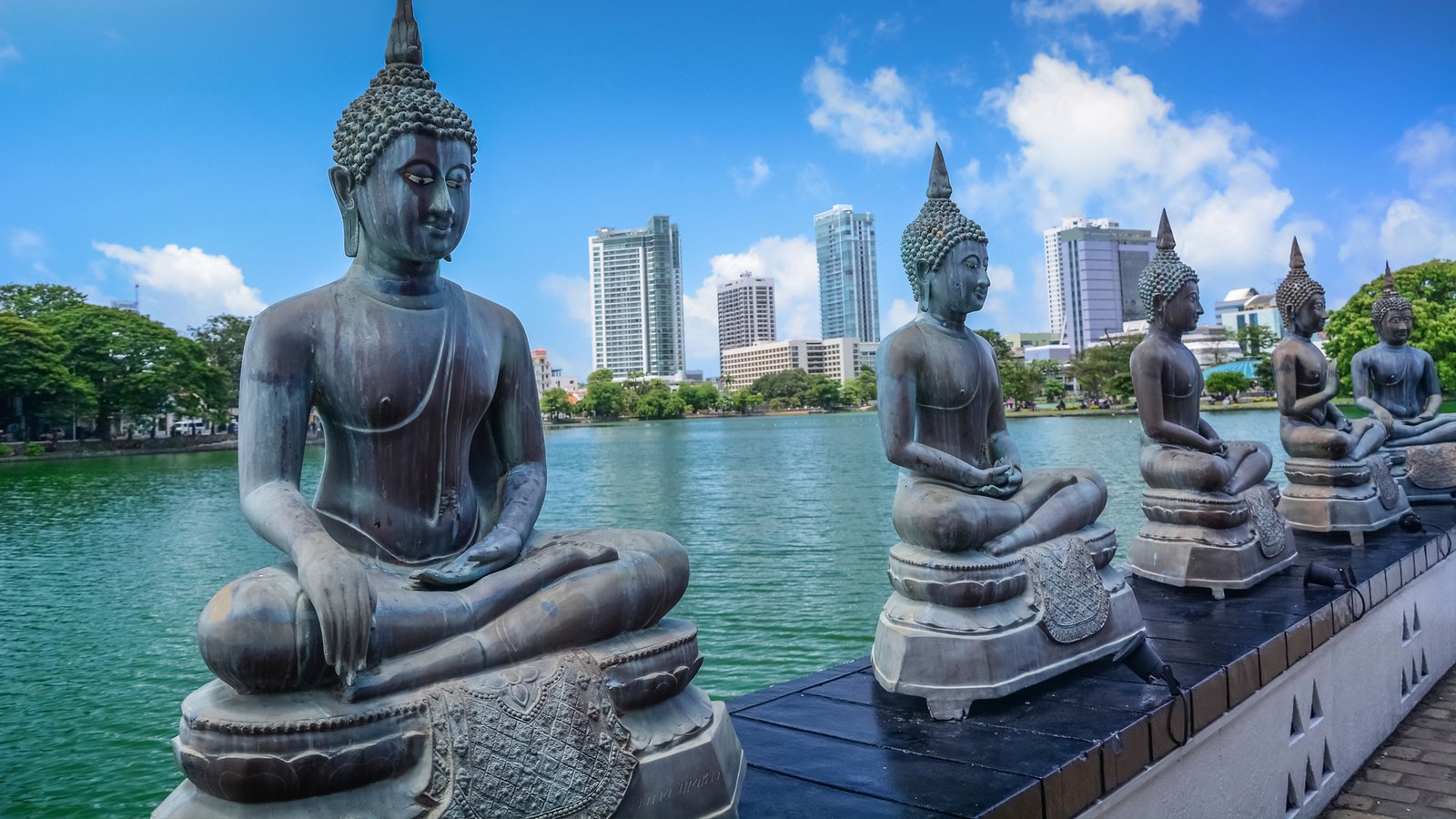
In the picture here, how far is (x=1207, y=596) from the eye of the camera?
20.7ft

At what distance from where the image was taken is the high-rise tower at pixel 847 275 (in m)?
88.0

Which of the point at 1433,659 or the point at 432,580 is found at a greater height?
the point at 432,580

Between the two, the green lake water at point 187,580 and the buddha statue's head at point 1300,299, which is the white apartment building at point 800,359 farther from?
the buddha statue's head at point 1300,299

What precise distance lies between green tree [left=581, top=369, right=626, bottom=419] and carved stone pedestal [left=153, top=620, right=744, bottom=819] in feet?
297

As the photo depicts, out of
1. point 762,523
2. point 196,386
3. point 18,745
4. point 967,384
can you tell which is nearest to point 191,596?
point 18,745

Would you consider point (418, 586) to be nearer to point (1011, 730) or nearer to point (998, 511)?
point (1011, 730)

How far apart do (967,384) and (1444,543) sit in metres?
5.36

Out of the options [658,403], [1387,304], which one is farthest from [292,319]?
[658,403]

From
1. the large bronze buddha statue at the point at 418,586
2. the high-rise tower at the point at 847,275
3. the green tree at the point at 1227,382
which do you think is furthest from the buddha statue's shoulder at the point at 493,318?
the high-rise tower at the point at 847,275

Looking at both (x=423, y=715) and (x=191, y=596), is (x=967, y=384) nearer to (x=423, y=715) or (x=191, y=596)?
(x=423, y=715)

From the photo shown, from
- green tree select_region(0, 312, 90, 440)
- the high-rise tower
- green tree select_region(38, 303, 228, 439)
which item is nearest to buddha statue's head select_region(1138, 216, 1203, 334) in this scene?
green tree select_region(0, 312, 90, 440)

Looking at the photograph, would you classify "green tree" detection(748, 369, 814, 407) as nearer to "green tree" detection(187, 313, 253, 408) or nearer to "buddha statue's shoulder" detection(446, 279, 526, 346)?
"green tree" detection(187, 313, 253, 408)

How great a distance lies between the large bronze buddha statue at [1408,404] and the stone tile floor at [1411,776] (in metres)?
3.43

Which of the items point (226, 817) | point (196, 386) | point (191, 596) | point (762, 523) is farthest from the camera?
point (196, 386)
